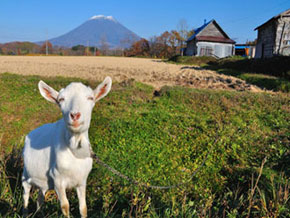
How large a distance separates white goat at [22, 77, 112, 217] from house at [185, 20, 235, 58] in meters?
34.7

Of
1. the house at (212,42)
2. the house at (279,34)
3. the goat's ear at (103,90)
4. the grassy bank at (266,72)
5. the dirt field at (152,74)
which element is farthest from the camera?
the house at (212,42)

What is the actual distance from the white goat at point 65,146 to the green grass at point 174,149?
0.75 metres

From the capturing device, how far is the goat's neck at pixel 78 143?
90.8 inches

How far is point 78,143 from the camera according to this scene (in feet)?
7.66

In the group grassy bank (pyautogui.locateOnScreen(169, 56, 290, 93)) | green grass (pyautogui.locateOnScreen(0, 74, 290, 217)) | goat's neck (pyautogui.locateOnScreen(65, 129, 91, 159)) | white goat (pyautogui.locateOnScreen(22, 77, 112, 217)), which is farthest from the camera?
grassy bank (pyautogui.locateOnScreen(169, 56, 290, 93))

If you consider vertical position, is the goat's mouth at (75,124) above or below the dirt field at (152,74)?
below

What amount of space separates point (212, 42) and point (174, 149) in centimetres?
3313

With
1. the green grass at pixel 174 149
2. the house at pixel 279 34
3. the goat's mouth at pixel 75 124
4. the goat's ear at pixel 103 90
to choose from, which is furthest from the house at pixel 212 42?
the goat's mouth at pixel 75 124

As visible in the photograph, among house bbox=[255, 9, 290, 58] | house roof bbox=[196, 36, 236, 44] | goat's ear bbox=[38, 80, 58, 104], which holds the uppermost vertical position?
house roof bbox=[196, 36, 236, 44]

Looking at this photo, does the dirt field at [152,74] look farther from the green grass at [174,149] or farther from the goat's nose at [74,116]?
the goat's nose at [74,116]

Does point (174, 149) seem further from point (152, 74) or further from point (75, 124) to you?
point (152, 74)

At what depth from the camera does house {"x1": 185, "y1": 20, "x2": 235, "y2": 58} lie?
35.3m

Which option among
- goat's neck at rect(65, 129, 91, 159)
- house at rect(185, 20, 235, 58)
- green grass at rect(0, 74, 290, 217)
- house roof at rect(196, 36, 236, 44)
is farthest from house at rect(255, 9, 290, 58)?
goat's neck at rect(65, 129, 91, 159)

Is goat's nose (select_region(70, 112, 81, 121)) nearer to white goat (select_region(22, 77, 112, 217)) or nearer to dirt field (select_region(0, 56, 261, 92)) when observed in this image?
white goat (select_region(22, 77, 112, 217))
